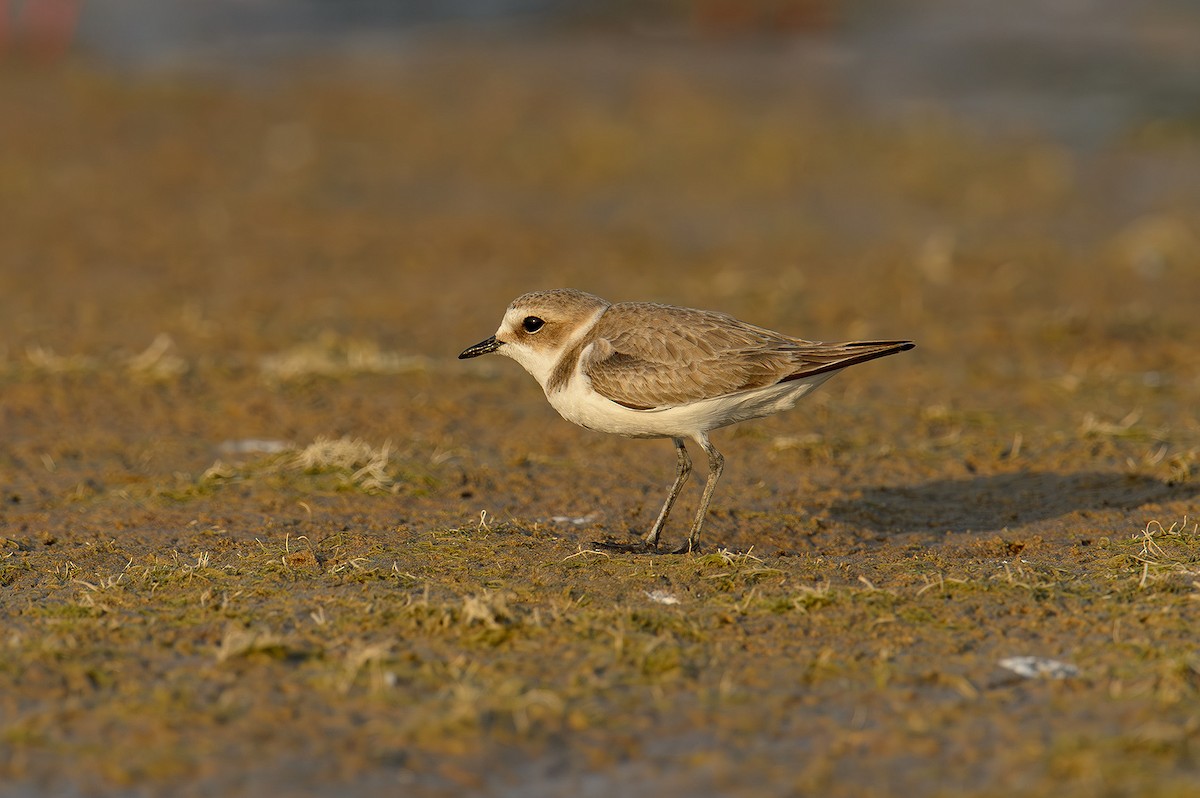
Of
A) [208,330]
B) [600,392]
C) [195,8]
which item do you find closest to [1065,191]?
[208,330]

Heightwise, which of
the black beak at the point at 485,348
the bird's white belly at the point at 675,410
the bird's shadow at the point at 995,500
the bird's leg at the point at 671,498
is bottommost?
the bird's shadow at the point at 995,500

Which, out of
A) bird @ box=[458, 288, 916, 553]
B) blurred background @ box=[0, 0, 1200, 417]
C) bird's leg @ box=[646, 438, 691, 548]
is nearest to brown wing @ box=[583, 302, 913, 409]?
bird @ box=[458, 288, 916, 553]

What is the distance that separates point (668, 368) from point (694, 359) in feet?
0.45

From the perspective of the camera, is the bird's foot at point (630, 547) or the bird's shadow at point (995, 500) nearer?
the bird's foot at point (630, 547)

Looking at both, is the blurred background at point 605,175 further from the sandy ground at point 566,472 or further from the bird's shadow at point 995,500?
the bird's shadow at point 995,500

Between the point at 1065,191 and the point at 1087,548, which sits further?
the point at 1065,191

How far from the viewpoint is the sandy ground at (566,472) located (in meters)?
4.75

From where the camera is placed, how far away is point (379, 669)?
5113 millimetres

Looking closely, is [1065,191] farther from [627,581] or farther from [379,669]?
[379,669]

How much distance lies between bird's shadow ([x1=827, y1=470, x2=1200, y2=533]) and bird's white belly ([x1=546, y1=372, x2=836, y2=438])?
3.22 feet

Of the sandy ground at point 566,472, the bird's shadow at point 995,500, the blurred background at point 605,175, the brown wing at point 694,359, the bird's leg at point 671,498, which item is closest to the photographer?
the sandy ground at point 566,472

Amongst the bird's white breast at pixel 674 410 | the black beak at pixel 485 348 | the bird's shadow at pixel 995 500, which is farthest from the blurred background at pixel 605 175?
the bird's white breast at pixel 674 410

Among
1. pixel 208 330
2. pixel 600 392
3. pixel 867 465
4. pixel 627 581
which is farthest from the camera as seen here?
pixel 208 330

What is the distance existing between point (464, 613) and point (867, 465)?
11.5ft
